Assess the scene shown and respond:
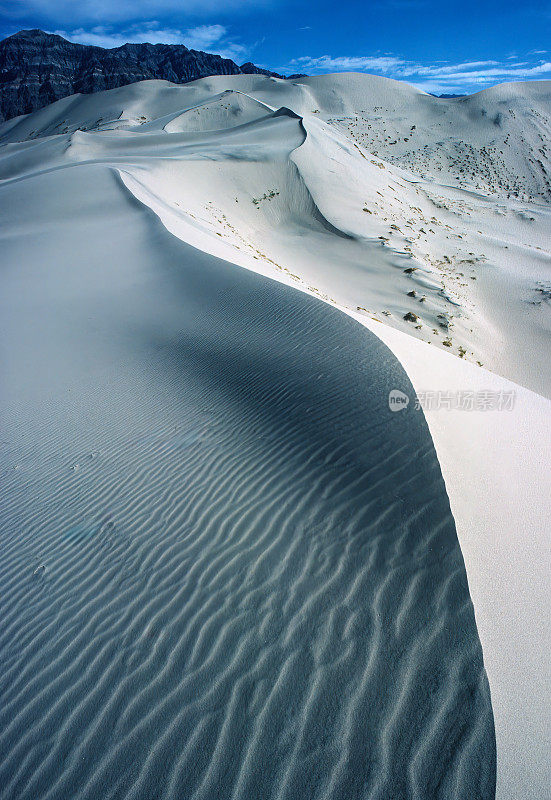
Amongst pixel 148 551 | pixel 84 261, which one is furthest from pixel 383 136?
pixel 148 551

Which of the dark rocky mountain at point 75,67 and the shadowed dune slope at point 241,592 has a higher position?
the dark rocky mountain at point 75,67

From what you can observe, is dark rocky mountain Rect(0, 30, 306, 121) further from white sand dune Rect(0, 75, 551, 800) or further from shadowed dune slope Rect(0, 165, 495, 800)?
shadowed dune slope Rect(0, 165, 495, 800)

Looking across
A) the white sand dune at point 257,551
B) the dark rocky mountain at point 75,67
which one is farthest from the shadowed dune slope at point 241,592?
the dark rocky mountain at point 75,67

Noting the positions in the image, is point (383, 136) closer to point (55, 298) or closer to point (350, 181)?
point (350, 181)

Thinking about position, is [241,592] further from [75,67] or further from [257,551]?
[75,67]

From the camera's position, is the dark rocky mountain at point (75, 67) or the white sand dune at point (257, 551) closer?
the white sand dune at point (257, 551)

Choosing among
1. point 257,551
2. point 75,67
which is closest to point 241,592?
point 257,551

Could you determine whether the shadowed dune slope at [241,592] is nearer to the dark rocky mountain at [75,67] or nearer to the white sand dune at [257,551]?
the white sand dune at [257,551]
